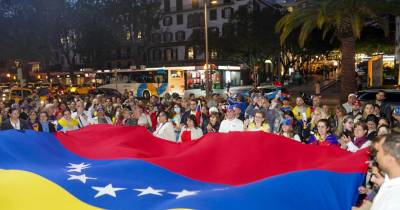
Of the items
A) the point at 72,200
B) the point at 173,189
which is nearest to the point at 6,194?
the point at 72,200

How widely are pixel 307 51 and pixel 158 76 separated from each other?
75.5ft

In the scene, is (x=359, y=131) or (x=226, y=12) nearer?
(x=359, y=131)

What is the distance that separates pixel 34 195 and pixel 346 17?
19.1 metres

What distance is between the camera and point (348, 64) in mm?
22547

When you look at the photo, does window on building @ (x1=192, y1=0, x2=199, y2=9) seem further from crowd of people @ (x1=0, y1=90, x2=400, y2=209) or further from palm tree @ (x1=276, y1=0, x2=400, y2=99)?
crowd of people @ (x1=0, y1=90, x2=400, y2=209)

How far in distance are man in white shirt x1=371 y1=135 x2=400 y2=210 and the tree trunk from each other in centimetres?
2020

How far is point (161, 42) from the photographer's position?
7444cm

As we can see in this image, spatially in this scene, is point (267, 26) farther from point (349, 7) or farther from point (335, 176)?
point (335, 176)

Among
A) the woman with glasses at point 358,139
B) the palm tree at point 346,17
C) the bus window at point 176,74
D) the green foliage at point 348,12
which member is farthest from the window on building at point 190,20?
the woman with glasses at point 358,139

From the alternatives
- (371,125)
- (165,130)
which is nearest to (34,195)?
(165,130)

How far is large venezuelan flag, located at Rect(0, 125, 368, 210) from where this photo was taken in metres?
4.59

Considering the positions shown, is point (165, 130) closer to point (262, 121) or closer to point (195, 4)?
point (262, 121)

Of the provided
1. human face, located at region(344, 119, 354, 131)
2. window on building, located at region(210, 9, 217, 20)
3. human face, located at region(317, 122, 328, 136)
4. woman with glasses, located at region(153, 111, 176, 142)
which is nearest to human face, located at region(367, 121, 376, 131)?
human face, located at region(344, 119, 354, 131)

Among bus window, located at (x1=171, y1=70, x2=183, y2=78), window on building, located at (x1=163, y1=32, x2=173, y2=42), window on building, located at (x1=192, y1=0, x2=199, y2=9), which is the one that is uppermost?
window on building, located at (x1=192, y1=0, x2=199, y2=9)
